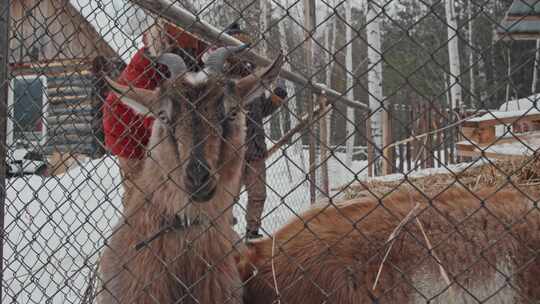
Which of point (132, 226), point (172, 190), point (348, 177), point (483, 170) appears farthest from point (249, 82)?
point (348, 177)

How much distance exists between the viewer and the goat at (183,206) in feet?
8.71

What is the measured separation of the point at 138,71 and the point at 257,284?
2203mm

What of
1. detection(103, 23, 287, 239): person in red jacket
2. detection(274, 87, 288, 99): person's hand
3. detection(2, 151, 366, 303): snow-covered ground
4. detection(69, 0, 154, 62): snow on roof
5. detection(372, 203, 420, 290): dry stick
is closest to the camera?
detection(372, 203, 420, 290): dry stick

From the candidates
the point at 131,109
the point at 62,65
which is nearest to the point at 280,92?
the point at 131,109

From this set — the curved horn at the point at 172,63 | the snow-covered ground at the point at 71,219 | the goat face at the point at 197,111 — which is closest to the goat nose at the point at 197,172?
the goat face at the point at 197,111

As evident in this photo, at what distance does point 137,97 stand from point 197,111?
0.67 m

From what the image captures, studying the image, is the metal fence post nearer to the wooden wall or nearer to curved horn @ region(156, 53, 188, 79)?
the wooden wall

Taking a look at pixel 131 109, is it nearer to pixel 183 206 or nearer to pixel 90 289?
pixel 183 206

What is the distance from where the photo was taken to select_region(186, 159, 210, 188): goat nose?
264cm

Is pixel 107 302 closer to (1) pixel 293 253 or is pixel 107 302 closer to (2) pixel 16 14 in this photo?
(1) pixel 293 253

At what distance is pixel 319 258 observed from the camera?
2.46 meters

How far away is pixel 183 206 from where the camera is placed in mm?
2807

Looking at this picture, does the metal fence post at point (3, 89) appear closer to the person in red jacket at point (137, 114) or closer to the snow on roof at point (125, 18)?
the snow on roof at point (125, 18)

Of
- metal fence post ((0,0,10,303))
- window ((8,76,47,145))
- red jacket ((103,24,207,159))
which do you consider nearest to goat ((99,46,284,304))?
window ((8,76,47,145))
